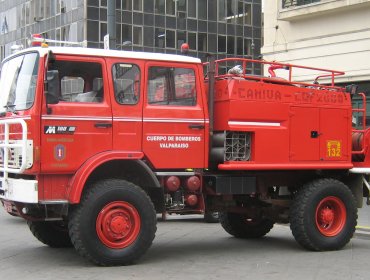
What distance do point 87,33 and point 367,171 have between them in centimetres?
3652

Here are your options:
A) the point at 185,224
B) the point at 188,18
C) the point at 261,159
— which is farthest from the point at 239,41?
the point at 261,159

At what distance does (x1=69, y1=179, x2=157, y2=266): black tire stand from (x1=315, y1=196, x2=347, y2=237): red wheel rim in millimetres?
2987

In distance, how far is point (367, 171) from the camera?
9844 millimetres

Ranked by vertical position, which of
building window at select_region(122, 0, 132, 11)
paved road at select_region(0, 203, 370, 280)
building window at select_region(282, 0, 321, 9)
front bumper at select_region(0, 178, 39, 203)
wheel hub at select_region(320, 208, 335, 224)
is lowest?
paved road at select_region(0, 203, 370, 280)

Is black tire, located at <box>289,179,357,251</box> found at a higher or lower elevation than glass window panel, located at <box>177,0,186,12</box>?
lower

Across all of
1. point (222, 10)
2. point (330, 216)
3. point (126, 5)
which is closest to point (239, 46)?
point (222, 10)

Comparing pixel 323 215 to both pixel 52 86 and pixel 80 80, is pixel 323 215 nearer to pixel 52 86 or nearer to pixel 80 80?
pixel 80 80

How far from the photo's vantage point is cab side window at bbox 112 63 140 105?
8070mm

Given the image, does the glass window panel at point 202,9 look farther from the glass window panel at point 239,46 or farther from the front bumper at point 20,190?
the front bumper at point 20,190

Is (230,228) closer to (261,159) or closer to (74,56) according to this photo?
(261,159)

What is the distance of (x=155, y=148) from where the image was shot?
26.9ft

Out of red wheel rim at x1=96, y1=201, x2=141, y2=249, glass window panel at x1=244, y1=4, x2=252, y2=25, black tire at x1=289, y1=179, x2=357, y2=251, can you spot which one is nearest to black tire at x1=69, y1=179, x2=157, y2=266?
red wheel rim at x1=96, y1=201, x2=141, y2=249

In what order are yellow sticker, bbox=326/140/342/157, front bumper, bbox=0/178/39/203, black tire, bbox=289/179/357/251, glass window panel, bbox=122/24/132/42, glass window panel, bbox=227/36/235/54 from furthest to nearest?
glass window panel, bbox=227/36/235/54 → glass window panel, bbox=122/24/132/42 → yellow sticker, bbox=326/140/342/157 → black tire, bbox=289/179/357/251 → front bumper, bbox=0/178/39/203

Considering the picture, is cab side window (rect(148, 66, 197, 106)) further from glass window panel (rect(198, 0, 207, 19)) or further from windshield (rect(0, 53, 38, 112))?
glass window panel (rect(198, 0, 207, 19))
